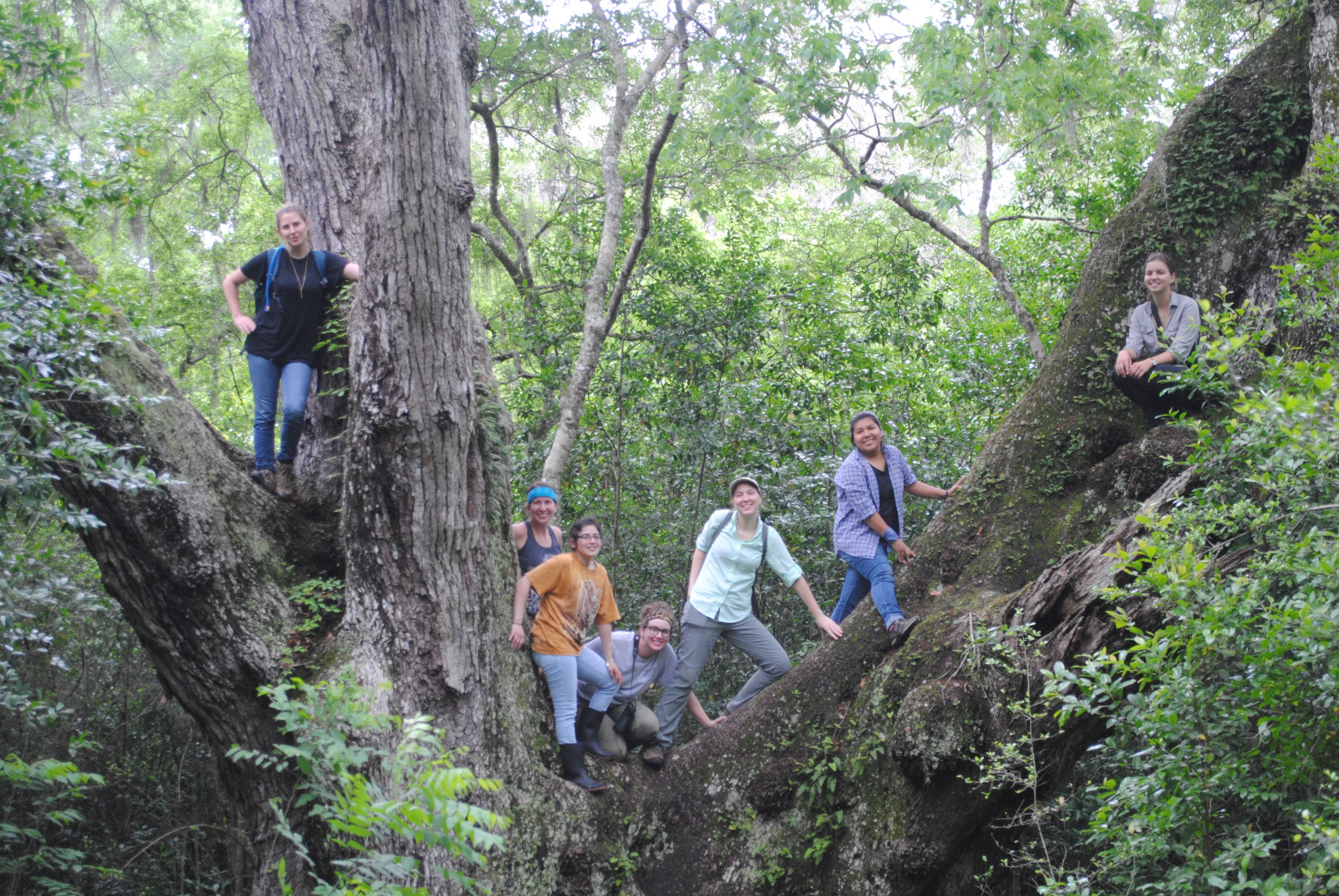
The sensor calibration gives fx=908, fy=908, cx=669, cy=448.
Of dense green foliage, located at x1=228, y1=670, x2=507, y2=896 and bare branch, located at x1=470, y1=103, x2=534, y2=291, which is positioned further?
bare branch, located at x1=470, y1=103, x2=534, y2=291

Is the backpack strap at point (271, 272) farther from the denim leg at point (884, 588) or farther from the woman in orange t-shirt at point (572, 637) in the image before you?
the denim leg at point (884, 588)

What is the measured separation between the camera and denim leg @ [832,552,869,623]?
5.84m

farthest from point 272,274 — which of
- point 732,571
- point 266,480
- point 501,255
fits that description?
point 501,255

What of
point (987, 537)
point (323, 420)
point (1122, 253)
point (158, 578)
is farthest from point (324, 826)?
point (1122, 253)

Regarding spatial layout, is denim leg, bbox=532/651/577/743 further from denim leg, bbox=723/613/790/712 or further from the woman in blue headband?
denim leg, bbox=723/613/790/712

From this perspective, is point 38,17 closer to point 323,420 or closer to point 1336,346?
point 323,420

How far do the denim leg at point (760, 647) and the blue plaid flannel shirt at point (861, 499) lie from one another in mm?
764

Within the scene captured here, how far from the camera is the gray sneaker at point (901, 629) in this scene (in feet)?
16.8

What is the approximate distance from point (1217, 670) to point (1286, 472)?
0.72 m

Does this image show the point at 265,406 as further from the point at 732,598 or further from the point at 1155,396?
the point at 1155,396

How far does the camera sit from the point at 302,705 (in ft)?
10.2

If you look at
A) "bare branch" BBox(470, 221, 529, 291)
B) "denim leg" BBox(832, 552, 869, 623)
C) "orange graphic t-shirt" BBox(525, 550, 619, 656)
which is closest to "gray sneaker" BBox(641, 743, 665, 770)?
"orange graphic t-shirt" BBox(525, 550, 619, 656)

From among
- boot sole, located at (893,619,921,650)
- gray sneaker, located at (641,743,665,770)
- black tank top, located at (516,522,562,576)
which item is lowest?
gray sneaker, located at (641,743,665,770)

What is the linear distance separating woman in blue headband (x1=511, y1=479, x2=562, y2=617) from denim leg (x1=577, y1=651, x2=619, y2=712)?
66 centimetres
